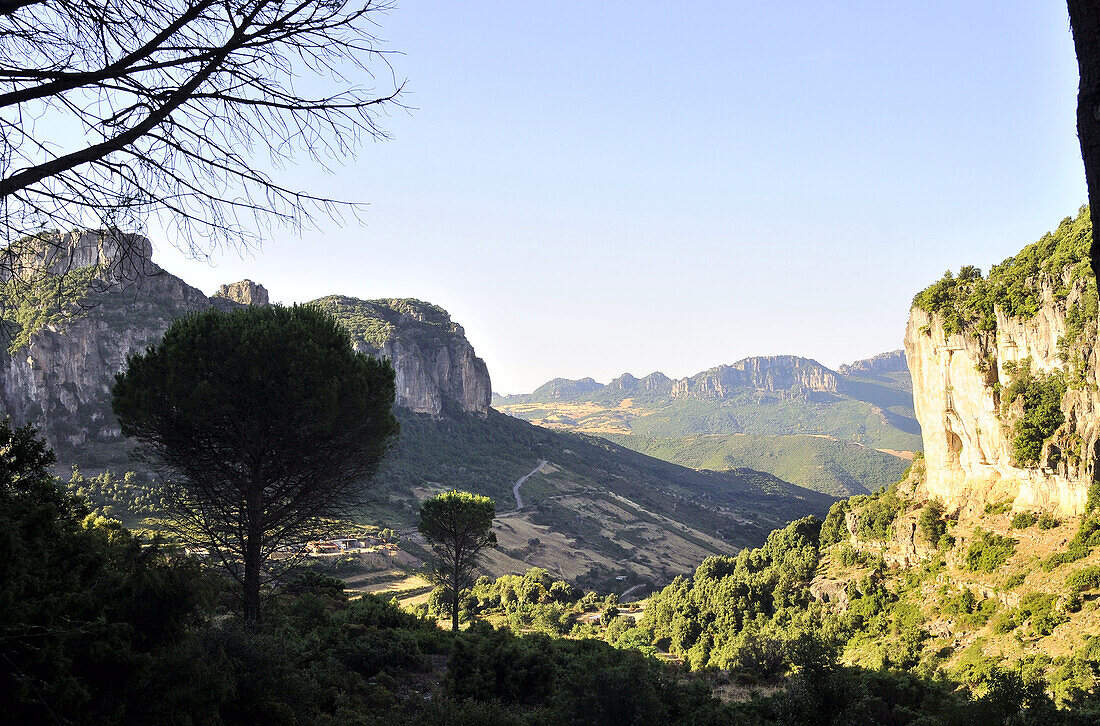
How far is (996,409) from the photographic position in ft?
111

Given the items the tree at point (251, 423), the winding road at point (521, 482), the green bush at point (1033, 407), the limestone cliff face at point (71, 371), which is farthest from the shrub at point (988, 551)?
the limestone cliff face at point (71, 371)

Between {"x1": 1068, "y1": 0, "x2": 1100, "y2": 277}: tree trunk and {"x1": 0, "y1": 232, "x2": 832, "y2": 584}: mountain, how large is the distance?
39.0 meters

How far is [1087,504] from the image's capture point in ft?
95.4

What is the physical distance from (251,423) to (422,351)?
120 m

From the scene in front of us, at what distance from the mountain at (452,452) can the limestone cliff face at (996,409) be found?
36060 mm

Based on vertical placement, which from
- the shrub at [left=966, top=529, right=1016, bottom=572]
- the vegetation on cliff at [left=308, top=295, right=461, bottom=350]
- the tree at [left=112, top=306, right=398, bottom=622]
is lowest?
the shrub at [left=966, top=529, right=1016, bottom=572]

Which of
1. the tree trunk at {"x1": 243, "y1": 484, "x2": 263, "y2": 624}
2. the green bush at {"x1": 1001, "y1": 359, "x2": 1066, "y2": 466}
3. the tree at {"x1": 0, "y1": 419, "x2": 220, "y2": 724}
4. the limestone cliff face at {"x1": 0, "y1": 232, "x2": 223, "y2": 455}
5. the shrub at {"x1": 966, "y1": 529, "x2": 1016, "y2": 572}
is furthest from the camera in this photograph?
the limestone cliff face at {"x1": 0, "y1": 232, "x2": 223, "y2": 455}

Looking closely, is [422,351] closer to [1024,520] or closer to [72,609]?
[1024,520]

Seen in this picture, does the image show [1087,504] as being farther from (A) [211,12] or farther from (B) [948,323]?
(A) [211,12]

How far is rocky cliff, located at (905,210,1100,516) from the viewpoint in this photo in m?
29.8

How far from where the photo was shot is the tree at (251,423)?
522 inches

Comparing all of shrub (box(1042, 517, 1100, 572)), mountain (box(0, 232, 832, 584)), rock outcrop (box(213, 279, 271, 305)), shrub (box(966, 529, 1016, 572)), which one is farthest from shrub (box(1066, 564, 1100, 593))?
rock outcrop (box(213, 279, 271, 305))

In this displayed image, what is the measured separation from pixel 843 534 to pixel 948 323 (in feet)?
53.3

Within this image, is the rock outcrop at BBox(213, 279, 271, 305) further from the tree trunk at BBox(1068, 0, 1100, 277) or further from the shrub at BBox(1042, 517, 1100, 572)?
the tree trunk at BBox(1068, 0, 1100, 277)
